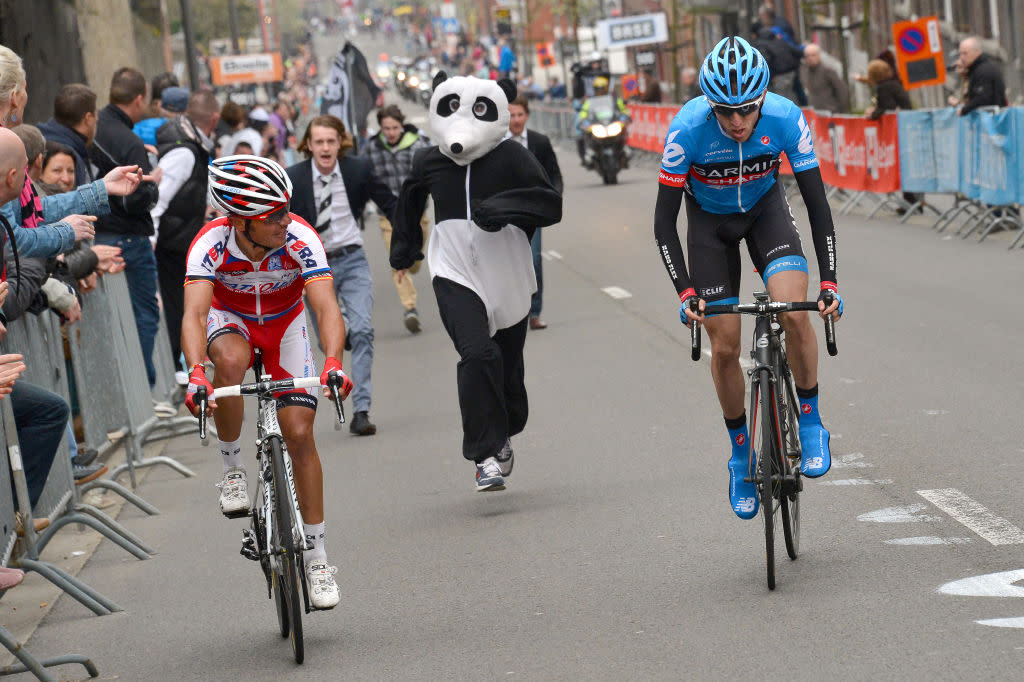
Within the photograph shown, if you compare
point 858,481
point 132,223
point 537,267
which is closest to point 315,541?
point 858,481

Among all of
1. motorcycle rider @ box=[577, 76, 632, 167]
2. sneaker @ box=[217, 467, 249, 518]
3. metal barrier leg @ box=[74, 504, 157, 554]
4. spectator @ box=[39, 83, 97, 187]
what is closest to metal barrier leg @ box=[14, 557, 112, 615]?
sneaker @ box=[217, 467, 249, 518]

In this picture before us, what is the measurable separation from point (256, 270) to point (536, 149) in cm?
662

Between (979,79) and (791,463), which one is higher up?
(979,79)

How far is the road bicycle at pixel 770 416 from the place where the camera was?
6.36 metres

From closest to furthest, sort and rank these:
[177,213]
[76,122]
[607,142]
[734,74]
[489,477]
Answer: [734,74] → [489,477] → [76,122] → [177,213] → [607,142]

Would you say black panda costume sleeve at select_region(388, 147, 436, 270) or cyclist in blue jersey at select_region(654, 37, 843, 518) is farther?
black panda costume sleeve at select_region(388, 147, 436, 270)

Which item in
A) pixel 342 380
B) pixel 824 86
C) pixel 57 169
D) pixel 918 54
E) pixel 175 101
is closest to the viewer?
pixel 342 380

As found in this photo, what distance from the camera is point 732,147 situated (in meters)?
6.97

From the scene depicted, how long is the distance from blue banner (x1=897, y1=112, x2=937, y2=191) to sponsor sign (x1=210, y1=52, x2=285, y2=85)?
44768mm

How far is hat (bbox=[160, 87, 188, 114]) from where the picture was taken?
52.2 feet

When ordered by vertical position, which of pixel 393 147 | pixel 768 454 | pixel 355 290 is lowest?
pixel 768 454

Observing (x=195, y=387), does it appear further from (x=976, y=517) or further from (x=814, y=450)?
(x=976, y=517)

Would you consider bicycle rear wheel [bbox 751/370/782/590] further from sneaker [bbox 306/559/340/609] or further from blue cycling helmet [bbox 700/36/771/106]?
sneaker [bbox 306/559/340/609]

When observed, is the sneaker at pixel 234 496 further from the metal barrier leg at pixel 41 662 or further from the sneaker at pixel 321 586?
the metal barrier leg at pixel 41 662
